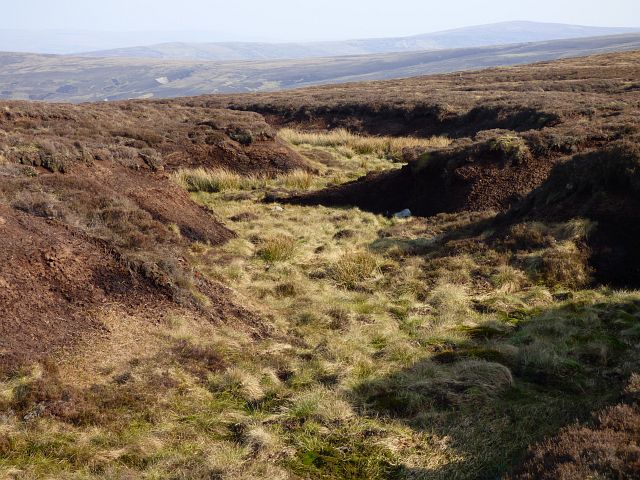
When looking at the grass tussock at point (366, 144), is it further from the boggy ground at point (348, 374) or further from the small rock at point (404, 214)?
the boggy ground at point (348, 374)

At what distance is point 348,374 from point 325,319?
2.12 meters

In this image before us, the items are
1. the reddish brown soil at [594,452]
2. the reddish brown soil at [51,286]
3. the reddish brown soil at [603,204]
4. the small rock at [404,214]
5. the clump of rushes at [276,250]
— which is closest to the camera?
the reddish brown soil at [594,452]

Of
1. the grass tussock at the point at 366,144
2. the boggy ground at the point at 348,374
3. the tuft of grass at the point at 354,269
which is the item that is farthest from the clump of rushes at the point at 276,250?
the grass tussock at the point at 366,144

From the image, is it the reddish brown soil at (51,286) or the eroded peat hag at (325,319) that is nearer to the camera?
the eroded peat hag at (325,319)

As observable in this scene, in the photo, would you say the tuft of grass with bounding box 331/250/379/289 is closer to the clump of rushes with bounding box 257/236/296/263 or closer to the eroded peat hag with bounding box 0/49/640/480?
the eroded peat hag with bounding box 0/49/640/480

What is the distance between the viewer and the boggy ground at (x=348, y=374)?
17.7 ft

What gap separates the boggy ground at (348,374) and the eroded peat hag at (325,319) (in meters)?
0.03

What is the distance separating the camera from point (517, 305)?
979 cm

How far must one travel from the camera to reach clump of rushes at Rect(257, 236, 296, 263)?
41.0 ft

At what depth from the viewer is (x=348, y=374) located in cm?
715

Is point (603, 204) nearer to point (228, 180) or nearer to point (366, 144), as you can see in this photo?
point (228, 180)

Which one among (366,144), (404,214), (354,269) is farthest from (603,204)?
(366,144)

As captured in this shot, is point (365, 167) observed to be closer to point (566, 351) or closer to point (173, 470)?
point (566, 351)

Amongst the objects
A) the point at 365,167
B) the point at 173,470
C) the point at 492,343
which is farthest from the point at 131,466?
the point at 365,167
